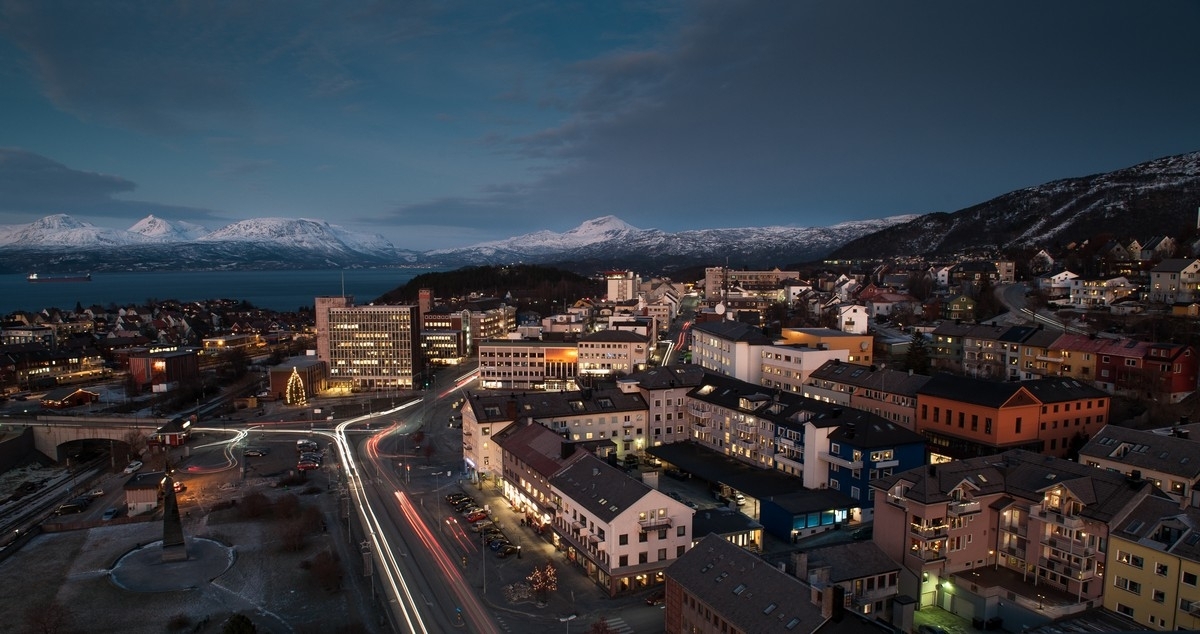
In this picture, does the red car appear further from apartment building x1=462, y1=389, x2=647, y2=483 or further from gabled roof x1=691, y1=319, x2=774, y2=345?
gabled roof x1=691, y1=319, x2=774, y2=345

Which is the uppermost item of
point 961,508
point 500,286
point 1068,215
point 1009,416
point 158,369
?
point 1068,215

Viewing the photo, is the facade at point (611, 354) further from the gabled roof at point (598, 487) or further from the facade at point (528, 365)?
the gabled roof at point (598, 487)

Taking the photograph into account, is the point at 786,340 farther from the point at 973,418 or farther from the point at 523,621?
Result: the point at 523,621

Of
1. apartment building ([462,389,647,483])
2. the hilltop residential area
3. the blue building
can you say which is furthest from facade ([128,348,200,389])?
the blue building

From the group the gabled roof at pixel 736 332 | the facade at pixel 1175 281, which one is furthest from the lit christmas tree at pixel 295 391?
the facade at pixel 1175 281

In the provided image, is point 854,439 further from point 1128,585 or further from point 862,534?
point 1128,585

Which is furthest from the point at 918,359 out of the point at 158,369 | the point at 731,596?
the point at 158,369
